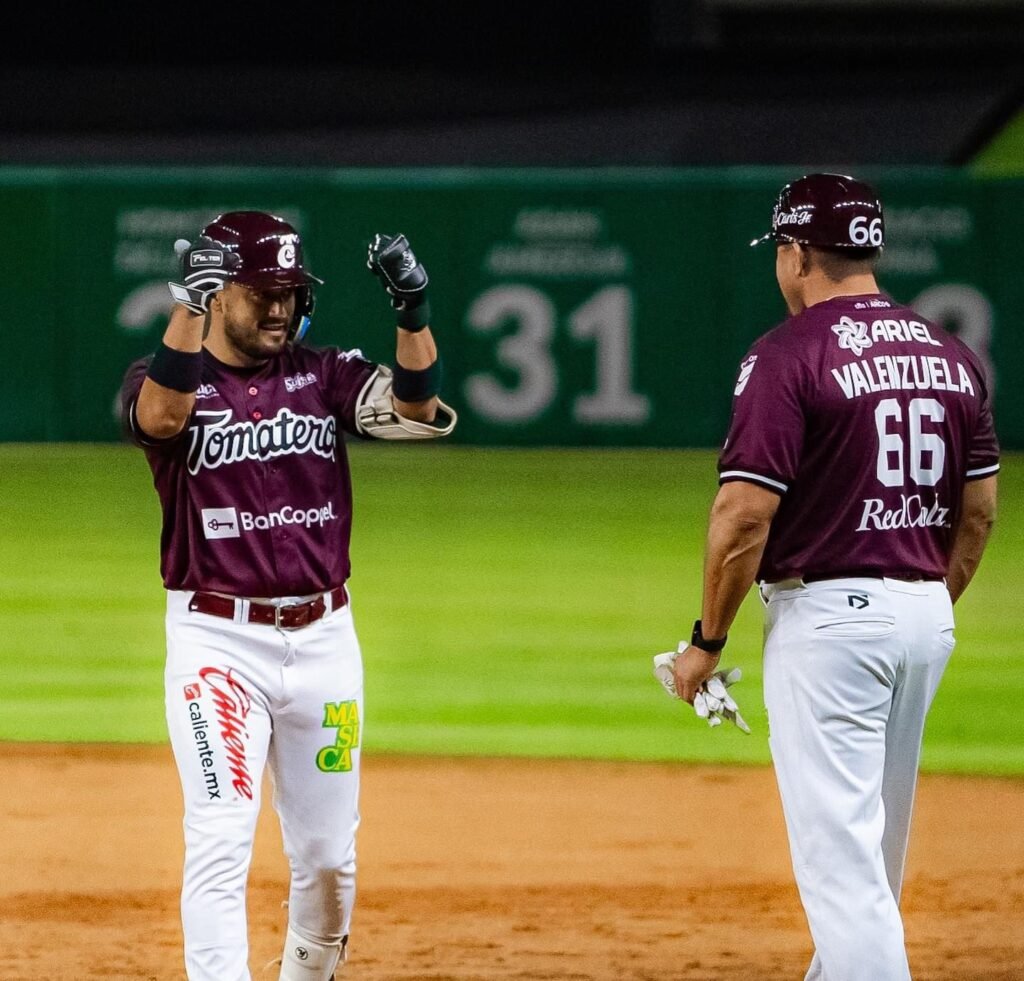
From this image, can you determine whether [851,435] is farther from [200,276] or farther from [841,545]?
[200,276]

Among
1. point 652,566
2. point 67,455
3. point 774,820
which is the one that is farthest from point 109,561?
point 774,820

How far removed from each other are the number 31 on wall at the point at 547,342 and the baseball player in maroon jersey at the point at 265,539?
1127 centimetres

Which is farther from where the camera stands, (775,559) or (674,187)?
(674,187)

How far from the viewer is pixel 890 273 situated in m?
15.4

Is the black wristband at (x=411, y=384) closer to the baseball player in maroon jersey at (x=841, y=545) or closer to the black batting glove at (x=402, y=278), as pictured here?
the black batting glove at (x=402, y=278)

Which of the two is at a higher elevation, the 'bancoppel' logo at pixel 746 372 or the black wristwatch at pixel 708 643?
the 'bancoppel' logo at pixel 746 372

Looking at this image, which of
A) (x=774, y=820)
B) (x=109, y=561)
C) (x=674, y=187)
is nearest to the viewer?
(x=774, y=820)

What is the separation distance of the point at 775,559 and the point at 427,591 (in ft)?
22.7

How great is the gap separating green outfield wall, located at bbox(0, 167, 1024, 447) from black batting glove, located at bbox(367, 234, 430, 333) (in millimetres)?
11106

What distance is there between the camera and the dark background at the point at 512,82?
18.3 meters

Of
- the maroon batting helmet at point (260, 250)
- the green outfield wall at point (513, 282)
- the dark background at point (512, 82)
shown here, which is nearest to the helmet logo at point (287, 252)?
the maroon batting helmet at point (260, 250)

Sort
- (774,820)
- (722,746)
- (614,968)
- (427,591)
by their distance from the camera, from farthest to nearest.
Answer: (427,591) → (722,746) → (774,820) → (614,968)

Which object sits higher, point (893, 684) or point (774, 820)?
point (893, 684)

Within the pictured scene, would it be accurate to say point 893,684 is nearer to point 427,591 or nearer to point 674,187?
point 427,591
